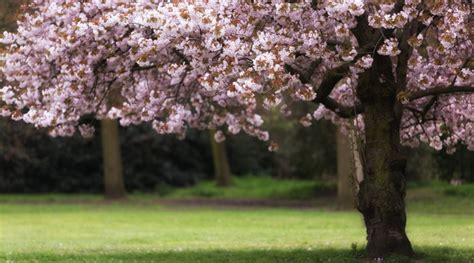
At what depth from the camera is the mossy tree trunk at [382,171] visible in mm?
12461

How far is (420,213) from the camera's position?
2600 centimetres

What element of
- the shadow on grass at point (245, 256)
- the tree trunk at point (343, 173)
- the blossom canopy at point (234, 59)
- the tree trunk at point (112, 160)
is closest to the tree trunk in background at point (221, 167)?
the tree trunk at point (112, 160)

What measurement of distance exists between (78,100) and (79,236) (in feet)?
24.4

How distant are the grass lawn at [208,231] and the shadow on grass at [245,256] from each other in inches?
0.7

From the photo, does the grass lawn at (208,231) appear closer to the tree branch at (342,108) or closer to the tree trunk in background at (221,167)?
the tree branch at (342,108)

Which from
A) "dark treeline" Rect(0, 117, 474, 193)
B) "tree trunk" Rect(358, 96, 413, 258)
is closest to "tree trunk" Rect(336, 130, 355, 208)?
"dark treeline" Rect(0, 117, 474, 193)

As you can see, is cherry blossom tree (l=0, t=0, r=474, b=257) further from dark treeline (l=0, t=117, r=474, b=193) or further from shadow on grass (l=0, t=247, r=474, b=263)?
dark treeline (l=0, t=117, r=474, b=193)

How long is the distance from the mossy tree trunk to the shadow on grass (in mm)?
353

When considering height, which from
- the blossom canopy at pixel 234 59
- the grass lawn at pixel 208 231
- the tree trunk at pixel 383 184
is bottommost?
the grass lawn at pixel 208 231

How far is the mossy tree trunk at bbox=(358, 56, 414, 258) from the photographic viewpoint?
1246 centimetres

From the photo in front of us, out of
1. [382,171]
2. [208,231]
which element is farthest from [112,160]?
[382,171]

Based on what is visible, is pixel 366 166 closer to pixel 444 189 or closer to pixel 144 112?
pixel 144 112

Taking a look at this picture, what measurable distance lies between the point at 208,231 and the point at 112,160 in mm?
12258

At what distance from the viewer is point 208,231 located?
21297 millimetres
